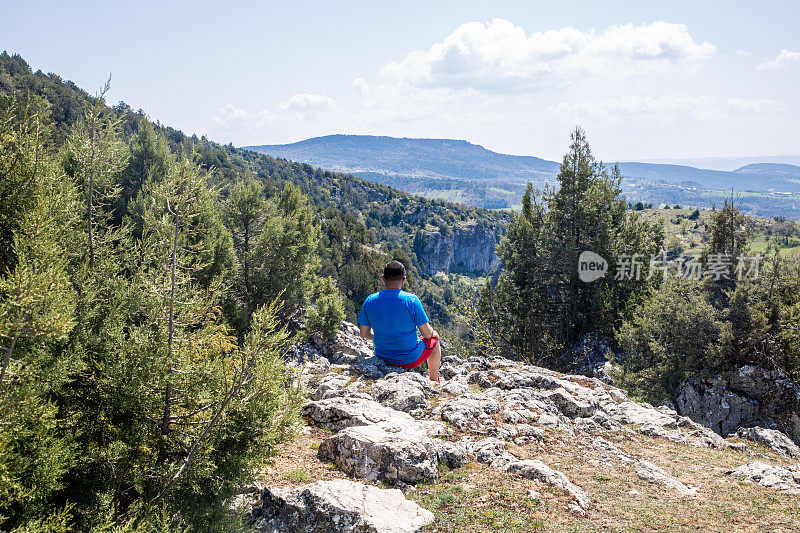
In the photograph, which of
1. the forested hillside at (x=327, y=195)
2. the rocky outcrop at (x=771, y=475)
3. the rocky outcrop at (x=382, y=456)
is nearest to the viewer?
the rocky outcrop at (x=382, y=456)

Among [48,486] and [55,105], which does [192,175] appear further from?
[55,105]

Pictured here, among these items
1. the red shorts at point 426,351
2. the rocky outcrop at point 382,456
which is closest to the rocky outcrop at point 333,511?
the rocky outcrop at point 382,456

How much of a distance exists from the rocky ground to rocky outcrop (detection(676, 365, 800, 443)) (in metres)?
2.57

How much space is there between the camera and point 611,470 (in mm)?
7148

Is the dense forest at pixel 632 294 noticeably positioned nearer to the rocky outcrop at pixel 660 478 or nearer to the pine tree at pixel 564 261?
the pine tree at pixel 564 261

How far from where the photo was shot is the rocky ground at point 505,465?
5262mm

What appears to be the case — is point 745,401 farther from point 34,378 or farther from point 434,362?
point 34,378

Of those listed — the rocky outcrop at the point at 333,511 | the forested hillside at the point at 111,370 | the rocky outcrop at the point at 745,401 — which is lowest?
the rocky outcrop at the point at 745,401

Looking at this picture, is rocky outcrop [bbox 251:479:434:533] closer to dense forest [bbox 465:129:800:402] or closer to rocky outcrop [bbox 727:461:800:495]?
rocky outcrop [bbox 727:461:800:495]

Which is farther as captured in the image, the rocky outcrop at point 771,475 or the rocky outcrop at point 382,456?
the rocky outcrop at point 771,475

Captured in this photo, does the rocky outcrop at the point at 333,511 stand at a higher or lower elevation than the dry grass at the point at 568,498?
higher

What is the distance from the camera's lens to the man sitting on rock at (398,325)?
28.7ft

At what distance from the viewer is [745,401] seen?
1265 cm

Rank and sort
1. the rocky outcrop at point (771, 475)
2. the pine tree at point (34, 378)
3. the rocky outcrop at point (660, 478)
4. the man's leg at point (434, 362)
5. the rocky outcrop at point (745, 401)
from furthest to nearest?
the rocky outcrop at point (745, 401)
the man's leg at point (434, 362)
the rocky outcrop at point (771, 475)
the rocky outcrop at point (660, 478)
the pine tree at point (34, 378)
